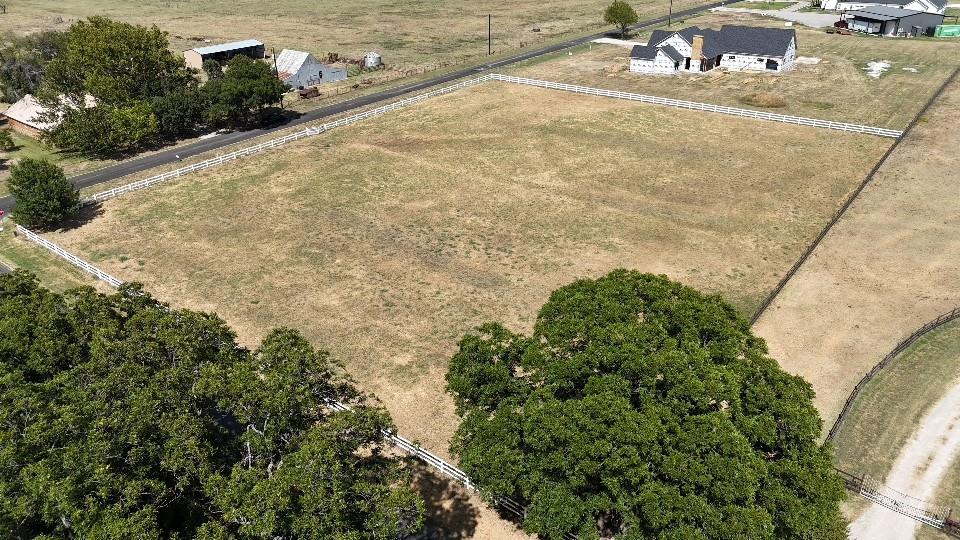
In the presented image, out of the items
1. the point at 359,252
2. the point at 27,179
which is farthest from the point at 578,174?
the point at 27,179

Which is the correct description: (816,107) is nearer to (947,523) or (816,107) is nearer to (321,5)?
(947,523)

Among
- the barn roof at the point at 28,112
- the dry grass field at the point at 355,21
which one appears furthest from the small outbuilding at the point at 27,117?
the dry grass field at the point at 355,21

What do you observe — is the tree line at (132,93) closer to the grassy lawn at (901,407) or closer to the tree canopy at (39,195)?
the tree canopy at (39,195)

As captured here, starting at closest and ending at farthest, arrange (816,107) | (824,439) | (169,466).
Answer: (169,466)
(824,439)
(816,107)

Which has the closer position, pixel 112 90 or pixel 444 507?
pixel 444 507

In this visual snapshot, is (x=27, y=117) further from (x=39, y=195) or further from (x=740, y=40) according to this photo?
(x=740, y=40)

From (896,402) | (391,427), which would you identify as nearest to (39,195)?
(391,427)
